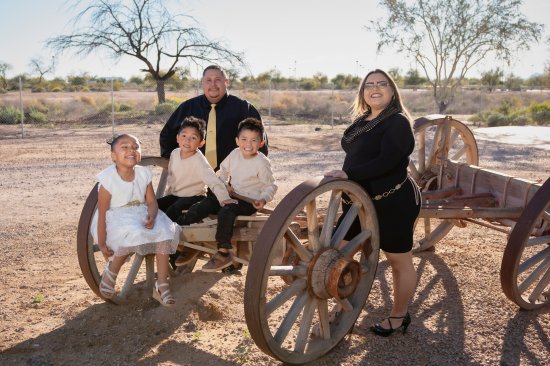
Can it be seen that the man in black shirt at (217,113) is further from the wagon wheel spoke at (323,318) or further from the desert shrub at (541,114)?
the desert shrub at (541,114)

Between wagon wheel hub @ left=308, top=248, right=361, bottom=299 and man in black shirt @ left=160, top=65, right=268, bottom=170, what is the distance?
1.94 metres

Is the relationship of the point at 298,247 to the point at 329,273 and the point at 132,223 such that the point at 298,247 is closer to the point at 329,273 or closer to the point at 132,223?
the point at 329,273

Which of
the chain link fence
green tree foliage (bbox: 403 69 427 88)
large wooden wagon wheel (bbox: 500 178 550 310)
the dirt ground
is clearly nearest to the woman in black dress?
the dirt ground

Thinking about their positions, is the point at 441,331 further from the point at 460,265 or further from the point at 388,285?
the point at 460,265

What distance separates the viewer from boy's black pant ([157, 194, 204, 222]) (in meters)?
3.93

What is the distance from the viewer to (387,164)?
3305 mm

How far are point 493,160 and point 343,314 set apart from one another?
1027cm

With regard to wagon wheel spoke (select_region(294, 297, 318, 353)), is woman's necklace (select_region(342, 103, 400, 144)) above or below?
above

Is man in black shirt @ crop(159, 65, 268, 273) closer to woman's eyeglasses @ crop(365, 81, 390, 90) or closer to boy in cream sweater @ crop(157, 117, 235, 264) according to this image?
boy in cream sweater @ crop(157, 117, 235, 264)

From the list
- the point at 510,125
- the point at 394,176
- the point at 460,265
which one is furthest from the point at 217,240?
the point at 510,125

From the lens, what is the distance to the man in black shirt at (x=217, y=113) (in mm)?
4766

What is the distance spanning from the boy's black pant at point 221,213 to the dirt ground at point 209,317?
70 cm

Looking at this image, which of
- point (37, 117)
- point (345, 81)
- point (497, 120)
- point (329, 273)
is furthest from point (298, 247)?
point (345, 81)

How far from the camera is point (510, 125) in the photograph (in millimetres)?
22562
